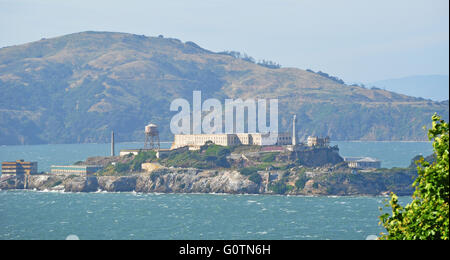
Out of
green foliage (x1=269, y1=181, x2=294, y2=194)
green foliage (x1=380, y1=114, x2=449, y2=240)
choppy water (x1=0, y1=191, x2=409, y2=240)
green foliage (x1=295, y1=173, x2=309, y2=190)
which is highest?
green foliage (x1=380, y1=114, x2=449, y2=240)

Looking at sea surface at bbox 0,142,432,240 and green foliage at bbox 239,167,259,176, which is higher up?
green foliage at bbox 239,167,259,176

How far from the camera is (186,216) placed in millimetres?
148750

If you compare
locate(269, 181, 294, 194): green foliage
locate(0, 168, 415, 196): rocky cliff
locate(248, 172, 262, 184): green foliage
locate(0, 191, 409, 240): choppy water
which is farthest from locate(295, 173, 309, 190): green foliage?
locate(248, 172, 262, 184): green foliage

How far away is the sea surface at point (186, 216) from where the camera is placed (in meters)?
127

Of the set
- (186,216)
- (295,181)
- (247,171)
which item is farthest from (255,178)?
(186,216)

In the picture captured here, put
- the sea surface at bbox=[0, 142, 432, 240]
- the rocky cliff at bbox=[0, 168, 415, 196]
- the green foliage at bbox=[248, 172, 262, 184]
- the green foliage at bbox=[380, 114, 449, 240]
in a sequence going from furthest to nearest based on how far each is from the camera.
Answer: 1. the green foliage at bbox=[248, 172, 262, 184]
2. the rocky cliff at bbox=[0, 168, 415, 196]
3. the sea surface at bbox=[0, 142, 432, 240]
4. the green foliage at bbox=[380, 114, 449, 240]

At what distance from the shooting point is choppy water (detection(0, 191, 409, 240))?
127250 mm

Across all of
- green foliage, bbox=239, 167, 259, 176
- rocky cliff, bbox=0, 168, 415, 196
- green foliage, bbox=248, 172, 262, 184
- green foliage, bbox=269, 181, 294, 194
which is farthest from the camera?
green foliage, bbox=239, 167, 259, 176

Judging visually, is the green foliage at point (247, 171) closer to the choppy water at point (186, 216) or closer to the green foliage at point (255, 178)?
the green foliage at point (255, 178)

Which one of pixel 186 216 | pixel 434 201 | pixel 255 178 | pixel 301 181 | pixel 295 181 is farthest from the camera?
pixel 255 178

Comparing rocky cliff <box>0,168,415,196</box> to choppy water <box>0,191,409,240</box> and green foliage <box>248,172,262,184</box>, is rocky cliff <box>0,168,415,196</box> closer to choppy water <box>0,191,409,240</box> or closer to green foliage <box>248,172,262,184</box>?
green foliage <box>248,172,262,184</box>

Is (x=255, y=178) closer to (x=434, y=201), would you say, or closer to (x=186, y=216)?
(x=186, y=216)
